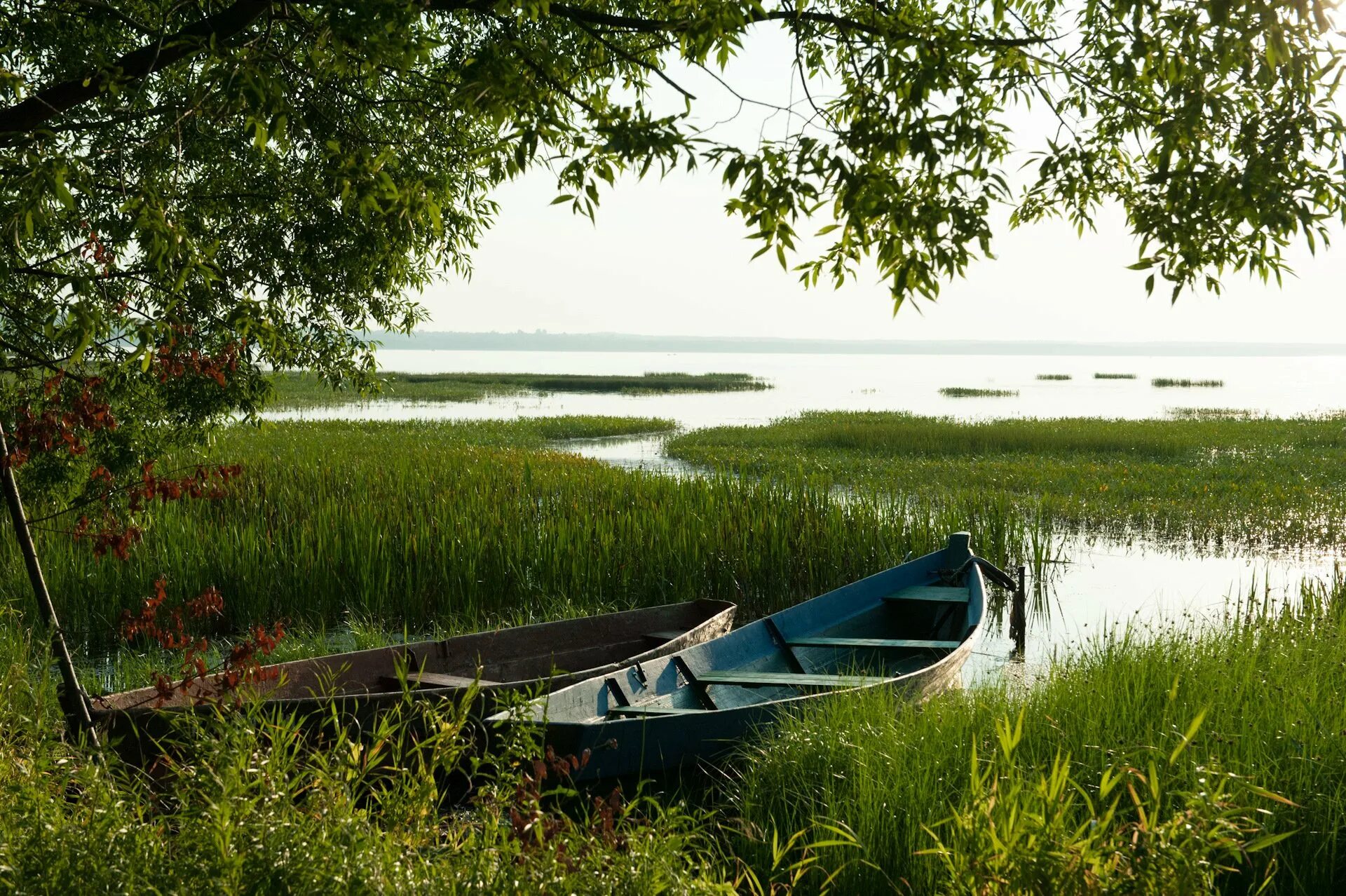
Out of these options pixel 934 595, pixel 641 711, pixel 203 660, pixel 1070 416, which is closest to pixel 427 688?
pixel 641 711

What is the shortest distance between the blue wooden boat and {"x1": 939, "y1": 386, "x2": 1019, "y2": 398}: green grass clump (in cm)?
5101

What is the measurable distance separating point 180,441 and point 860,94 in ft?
21.6

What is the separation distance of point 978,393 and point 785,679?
190 feet

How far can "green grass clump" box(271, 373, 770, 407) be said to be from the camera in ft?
152

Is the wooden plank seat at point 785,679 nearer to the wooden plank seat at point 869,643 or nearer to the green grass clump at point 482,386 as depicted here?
the wooden plank seat at point 869,643

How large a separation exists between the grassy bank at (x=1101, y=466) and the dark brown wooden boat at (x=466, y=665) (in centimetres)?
693

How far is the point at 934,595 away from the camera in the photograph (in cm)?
914

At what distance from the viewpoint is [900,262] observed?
5164 millimetres

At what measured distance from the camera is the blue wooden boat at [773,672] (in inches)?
227

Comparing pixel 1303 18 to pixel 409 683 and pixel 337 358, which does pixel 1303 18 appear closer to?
pixel 409 683

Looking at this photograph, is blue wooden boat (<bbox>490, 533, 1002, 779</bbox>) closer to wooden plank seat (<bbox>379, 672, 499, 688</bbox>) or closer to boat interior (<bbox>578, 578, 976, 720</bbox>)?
boat interior (<bbox>578, 578, 976, 720</bbox>)

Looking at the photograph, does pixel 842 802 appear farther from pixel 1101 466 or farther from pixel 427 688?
pixel 1101 466

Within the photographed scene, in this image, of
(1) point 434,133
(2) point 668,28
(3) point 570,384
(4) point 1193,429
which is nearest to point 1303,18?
(2) point 668,28

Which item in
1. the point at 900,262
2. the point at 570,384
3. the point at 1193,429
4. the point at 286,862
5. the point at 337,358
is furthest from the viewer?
the point at 570,384
